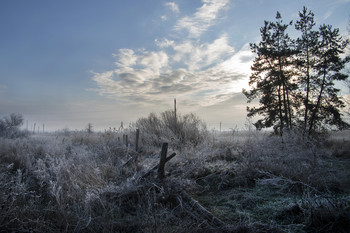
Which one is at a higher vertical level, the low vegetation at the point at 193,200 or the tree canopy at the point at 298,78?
the tree canopy at the point at 298,78

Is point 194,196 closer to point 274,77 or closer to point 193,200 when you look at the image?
point 193,200

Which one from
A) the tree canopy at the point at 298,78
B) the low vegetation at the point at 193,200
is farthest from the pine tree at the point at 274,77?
the low vegetation at the point at 193,200

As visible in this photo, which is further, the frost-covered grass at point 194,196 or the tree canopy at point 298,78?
the tree canopy at point 298,78

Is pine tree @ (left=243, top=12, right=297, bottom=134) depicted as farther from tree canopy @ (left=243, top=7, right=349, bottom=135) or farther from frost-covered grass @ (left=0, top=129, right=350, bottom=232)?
frost-covered grass @ (left=0, top=129, right=350, bottom=232)

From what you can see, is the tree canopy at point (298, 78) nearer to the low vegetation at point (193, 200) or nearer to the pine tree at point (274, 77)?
the pine tree at point (274, 77)

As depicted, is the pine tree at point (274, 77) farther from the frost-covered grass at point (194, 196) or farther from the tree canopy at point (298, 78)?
the frost-covered grass at point (194, 196)

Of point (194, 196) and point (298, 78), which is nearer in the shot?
point (194, 196)

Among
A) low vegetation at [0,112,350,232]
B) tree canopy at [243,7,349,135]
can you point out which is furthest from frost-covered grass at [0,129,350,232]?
tree canopy at [243,7,349,135]

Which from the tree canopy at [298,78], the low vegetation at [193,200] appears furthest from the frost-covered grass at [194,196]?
the tree canopy at [298,78]

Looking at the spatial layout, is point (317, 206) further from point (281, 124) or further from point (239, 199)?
point (281, 124)

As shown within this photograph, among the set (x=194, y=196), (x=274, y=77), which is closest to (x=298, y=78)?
(x=274, y=77)

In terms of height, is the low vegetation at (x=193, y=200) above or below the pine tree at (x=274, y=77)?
below

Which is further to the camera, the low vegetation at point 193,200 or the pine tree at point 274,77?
the pine tree at point 274,77

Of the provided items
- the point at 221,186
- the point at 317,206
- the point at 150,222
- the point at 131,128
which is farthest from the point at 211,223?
the point at 131,128
